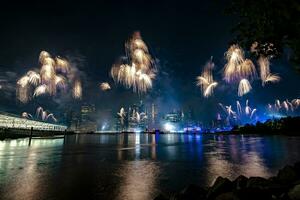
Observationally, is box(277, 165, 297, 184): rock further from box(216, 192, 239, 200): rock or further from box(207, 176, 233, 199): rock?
box(216, 192, 239, 200): rock

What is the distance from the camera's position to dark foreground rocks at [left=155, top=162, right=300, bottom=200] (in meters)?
10.1

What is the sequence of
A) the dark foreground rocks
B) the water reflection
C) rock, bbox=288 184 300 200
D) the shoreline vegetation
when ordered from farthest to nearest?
the shoreline vegetation → the water reflection → the dark foreground rocks → rock, bbox=288 184 300 200

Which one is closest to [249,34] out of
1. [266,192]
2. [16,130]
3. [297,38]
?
[297,38]

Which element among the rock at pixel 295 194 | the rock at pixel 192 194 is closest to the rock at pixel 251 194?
the rock at pixel 295 194

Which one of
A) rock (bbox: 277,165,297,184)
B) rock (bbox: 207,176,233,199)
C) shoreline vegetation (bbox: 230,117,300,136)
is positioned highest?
shoreline vegetation (bbox: 230,117,300,136)

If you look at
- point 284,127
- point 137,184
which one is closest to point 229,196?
point 137,184

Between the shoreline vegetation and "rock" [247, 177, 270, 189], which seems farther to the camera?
the shoreline vegetation

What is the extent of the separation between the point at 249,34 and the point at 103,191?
1318 cm

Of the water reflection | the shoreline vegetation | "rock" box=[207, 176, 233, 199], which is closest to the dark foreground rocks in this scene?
"rock" box=[207, 176, 233, 199]

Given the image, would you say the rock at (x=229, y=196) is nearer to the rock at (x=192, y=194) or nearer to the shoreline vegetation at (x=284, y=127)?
the rock at (x=192, y=194)

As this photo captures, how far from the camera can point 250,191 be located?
10.2 meters

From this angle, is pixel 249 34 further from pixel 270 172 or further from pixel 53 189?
pixel 53 189

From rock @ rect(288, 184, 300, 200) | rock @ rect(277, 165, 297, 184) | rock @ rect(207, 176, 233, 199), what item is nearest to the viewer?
rock @ rect(288, 184, 300, 200)

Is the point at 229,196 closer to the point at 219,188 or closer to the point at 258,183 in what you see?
the point at 219,188
